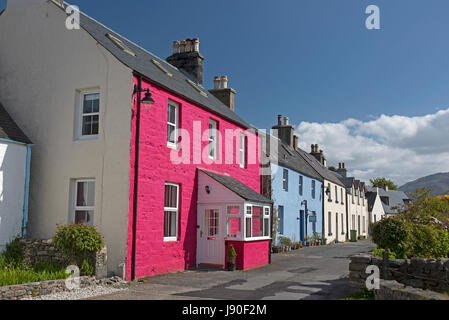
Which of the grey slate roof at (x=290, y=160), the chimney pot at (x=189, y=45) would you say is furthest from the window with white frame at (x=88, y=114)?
the grey slate roof at (x=290, y=160)

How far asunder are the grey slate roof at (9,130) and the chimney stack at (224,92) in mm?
12028

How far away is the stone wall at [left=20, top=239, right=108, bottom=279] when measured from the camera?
10703 millimetres

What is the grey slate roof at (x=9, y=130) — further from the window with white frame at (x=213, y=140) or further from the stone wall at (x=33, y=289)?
the window with white frame at (x=213, y=140)

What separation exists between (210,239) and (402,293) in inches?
345

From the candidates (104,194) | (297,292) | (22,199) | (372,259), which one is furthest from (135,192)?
(372,259)

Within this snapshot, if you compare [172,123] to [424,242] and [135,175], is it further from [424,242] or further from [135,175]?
[424,242]

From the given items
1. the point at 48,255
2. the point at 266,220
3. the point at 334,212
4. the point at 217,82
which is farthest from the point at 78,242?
the point at 334,212

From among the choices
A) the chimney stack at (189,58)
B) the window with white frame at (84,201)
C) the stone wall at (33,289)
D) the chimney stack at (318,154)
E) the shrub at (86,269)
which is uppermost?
the chimney stack at (189,58)

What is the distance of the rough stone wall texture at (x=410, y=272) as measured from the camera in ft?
30.4

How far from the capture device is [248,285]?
11.1 m

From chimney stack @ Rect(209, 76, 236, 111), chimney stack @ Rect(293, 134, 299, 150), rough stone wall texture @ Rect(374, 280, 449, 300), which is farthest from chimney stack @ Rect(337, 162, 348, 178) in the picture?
rough stone wall texture @ Rect(374, 280, 449, 300)

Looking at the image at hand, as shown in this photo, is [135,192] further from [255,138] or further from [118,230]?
[255,138]

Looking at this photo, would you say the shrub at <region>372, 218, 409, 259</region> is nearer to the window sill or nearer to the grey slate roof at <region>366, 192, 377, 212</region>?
the window sill

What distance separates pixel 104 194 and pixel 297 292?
5.99 meters
